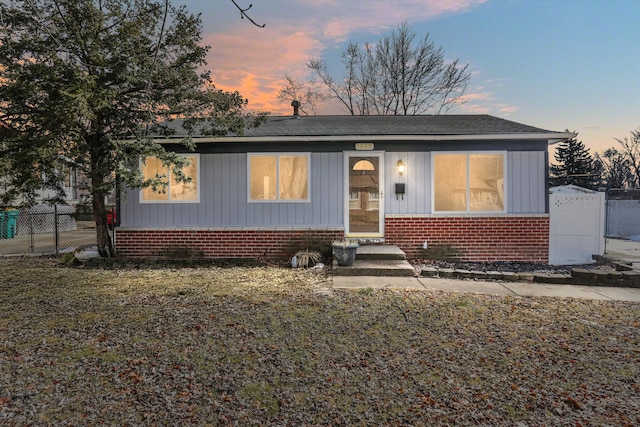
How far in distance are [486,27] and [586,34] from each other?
320cm

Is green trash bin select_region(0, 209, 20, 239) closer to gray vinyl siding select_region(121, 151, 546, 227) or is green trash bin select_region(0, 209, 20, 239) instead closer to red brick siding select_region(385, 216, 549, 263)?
gray vinyl siding select_region(121, 151, 546, 227)

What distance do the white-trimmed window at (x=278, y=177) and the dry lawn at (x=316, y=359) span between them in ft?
11.2

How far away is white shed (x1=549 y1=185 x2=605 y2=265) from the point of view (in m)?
8.86

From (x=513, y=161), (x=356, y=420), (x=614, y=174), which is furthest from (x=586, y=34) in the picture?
(x=614, y=174)

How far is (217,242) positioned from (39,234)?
1130 cm

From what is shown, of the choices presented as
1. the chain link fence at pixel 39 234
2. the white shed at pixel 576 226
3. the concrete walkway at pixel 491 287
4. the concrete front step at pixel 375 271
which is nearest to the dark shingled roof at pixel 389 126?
the white shed at pixel 576 226

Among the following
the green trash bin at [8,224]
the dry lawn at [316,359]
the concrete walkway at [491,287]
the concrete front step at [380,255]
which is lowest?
the dry lawn at [316,359]

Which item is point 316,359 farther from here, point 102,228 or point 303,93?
point 303,93

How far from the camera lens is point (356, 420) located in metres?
2.50

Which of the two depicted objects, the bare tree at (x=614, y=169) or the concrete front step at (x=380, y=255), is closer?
the concrete front step at (x=380, y=255)

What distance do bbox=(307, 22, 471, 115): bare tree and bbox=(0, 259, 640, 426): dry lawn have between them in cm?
1999

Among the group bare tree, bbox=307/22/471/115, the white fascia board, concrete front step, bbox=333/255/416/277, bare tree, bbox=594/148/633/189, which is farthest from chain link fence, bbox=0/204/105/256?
bare tree, bbox=594/148/633/189

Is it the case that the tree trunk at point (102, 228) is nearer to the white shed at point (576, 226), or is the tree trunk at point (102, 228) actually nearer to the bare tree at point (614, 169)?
the white shed at point (576, 226)

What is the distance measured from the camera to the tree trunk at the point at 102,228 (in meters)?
8.59
